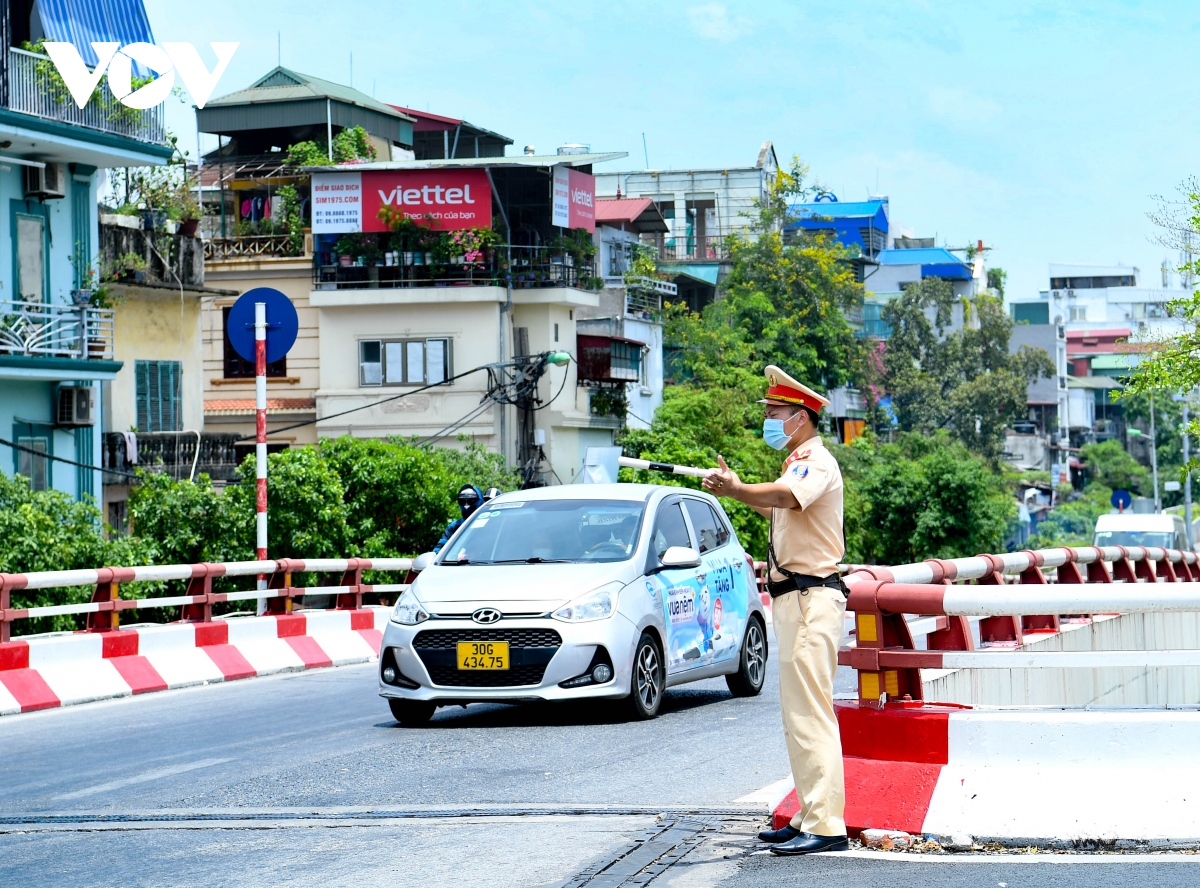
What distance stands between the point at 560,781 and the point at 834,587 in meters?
2.76

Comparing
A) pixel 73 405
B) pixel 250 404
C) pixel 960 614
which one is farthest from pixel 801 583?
pixel 250 404

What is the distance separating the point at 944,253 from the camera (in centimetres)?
10431

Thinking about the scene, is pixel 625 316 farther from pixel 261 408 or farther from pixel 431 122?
pixel 261 408

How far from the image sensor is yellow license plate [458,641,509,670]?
1173cm

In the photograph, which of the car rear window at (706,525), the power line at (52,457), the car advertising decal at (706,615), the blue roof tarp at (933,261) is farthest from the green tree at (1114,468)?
the car advertising decal at (706,615)

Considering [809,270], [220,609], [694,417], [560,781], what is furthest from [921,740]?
[809,270]

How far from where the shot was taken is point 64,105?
29.3 metres

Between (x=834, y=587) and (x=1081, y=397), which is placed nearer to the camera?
(x=834, y=587)

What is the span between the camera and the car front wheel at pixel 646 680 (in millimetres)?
12070

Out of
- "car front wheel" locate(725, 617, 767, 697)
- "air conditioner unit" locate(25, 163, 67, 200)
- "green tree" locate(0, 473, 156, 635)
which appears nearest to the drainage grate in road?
"car front wheel" locate(725, 617, 767, 697)

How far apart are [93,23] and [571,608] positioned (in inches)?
917

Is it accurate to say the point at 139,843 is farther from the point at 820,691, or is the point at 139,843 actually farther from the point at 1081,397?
the point at 1081,397

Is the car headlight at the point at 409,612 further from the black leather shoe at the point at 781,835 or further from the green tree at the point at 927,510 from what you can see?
the green tree at the point at 927,510

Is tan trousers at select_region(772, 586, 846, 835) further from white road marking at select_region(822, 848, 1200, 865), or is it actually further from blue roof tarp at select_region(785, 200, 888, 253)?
blue roof tarp at select_region(785, 200, 888, 253)
